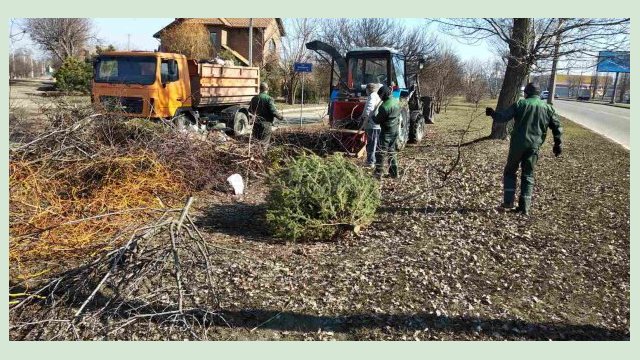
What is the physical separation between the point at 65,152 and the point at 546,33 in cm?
1141

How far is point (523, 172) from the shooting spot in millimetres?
6512

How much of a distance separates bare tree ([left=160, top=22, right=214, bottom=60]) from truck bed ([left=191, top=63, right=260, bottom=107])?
1396 centimetres

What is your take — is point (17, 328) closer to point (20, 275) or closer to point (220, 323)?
point (20, 275)

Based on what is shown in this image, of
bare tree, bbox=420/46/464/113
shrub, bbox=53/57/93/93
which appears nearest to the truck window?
bare tree, bbox=420/46/464/113

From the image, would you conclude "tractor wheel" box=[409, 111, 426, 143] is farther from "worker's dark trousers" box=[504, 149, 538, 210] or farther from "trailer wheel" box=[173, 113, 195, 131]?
"worker's dark trousers" box=[504, 149, 538, 210]

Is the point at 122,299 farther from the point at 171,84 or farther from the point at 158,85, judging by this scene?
the point at 171,84

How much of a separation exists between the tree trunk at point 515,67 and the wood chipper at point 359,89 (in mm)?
2435

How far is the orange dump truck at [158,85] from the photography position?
1120 centimetres

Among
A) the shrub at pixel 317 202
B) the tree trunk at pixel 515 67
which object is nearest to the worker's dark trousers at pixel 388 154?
the shrub at pixel 317 202

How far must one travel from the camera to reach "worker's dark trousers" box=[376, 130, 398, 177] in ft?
27.2

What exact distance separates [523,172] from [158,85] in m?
8.64

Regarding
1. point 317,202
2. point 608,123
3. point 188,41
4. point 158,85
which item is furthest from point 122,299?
point 188,41

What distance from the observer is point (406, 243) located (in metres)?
5.54

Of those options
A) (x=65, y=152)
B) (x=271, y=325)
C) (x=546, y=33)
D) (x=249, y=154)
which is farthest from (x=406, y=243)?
(x=546, y=33)
